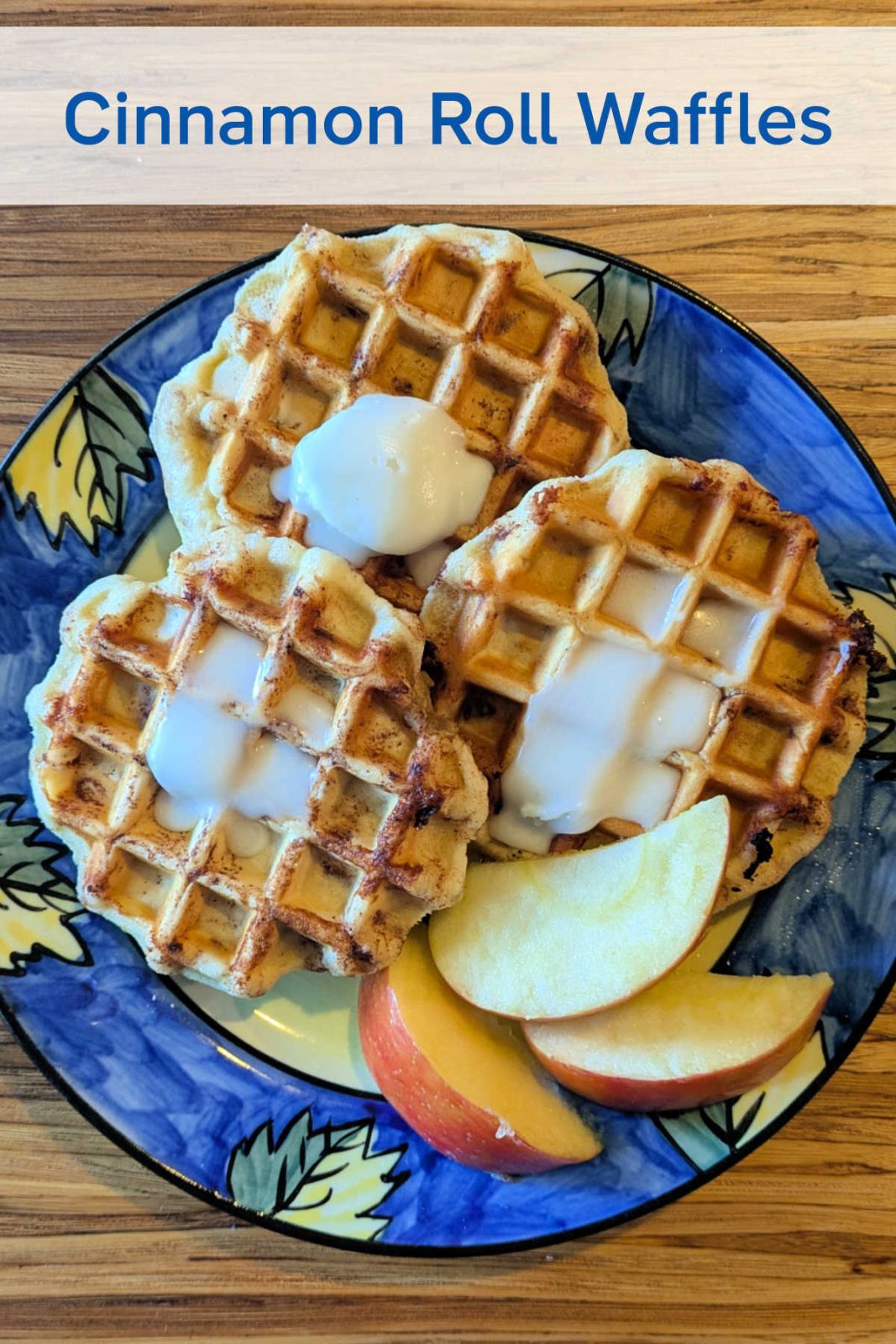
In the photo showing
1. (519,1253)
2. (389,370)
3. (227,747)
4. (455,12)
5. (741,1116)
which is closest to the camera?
(227,747)

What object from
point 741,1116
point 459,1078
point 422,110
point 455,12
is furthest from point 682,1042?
point 455,12

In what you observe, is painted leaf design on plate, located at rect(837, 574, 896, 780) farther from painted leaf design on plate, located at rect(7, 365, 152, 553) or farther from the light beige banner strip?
painted leaf design on plate, located at rect(7, 365, 152, 553)

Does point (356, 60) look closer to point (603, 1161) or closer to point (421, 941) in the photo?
point (421, 941)

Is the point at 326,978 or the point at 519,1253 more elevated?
the point at 326,978

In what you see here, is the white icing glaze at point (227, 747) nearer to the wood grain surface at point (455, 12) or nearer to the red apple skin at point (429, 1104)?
the red apple skin at point (429, 1104)

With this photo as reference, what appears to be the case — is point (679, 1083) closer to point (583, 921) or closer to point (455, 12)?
point (583, 921)

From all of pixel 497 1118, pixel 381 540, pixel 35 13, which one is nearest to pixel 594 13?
pixel 35 13

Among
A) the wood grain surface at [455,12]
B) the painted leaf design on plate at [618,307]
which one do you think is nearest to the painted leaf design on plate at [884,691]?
the painted leaf design on plate at [618,307]
